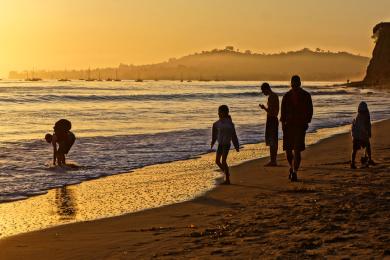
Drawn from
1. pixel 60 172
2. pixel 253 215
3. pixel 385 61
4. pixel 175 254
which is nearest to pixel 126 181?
pixel 60 172

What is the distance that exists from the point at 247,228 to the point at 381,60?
111 metres

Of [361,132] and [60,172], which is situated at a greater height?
[361,132]

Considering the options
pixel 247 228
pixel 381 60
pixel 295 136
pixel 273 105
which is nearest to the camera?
pixel 247 228

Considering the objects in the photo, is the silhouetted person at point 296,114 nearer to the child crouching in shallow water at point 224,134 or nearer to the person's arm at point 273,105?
the child crouching in shallow water at point 224,134

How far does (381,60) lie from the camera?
364 ft

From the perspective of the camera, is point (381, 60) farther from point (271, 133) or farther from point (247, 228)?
point (247, 228)

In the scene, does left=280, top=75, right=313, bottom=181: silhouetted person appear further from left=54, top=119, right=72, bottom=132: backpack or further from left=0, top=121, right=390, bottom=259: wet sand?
left=54, top=119, right=72, bottom=132: backpack

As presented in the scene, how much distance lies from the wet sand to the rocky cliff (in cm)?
10181

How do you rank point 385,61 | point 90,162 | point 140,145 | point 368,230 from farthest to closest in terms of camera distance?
point 385,61, point 140,145, point 90,162, point 368,230

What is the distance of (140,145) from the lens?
1859 cm

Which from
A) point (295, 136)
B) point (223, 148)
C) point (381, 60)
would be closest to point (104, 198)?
point (223, 148)

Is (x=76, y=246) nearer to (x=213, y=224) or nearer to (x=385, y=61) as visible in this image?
(x=213, y=224)

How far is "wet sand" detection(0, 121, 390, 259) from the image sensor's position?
556 centimetres

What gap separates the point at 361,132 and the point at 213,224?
17.8ft
